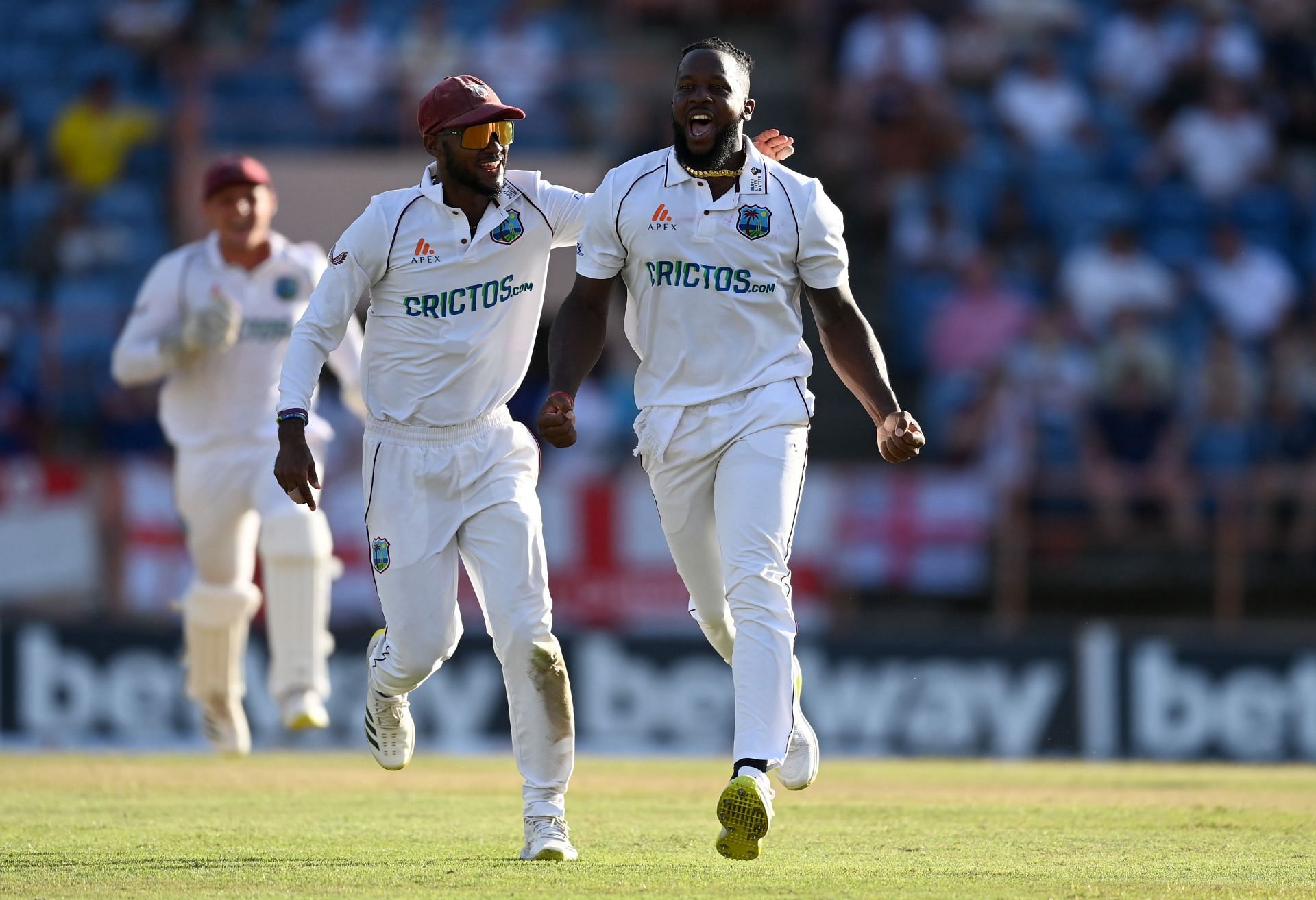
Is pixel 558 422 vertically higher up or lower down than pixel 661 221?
lower down

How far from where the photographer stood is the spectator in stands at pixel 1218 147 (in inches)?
704

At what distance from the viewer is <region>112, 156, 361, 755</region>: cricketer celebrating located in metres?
9.94

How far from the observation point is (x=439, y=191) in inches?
272

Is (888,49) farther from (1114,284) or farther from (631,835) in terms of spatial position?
(631,835)

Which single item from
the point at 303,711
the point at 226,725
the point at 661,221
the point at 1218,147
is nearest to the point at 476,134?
the point at 661,221

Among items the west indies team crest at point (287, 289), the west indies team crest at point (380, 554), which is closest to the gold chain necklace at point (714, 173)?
the west indies team crest at point (380, 554)

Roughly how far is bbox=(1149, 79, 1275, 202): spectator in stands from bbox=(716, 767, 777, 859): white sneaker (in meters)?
12.8

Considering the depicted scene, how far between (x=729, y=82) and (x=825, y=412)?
33.6 ft

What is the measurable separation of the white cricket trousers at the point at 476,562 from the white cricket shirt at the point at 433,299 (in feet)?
0.39

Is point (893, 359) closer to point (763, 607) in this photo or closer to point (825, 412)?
point (825, 412)

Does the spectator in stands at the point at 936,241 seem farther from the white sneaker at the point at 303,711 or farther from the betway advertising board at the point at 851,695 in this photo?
the white sneaker at the point at 303,711

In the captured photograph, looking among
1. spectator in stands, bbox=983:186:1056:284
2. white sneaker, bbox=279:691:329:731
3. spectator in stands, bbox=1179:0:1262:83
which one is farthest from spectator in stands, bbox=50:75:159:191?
spectator in stands, bbox=1179:0:1262:83

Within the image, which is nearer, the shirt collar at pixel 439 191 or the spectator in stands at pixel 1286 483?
the shirt collar at pixel 439 191

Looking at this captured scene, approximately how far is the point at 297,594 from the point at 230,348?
4.03ft
